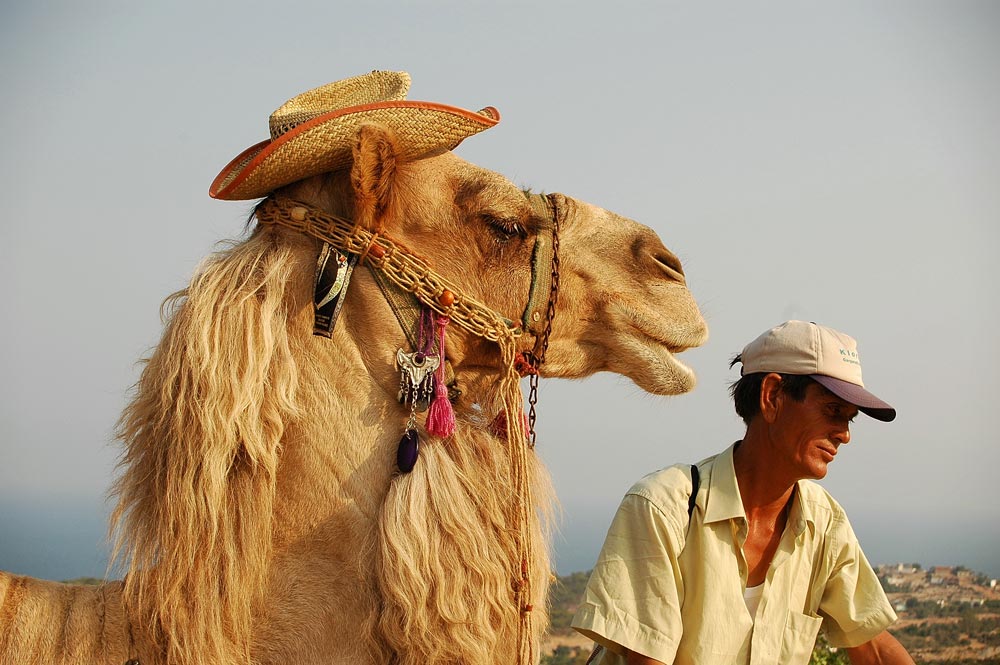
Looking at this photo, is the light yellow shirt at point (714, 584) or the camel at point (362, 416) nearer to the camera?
the camel at point (362, 416)

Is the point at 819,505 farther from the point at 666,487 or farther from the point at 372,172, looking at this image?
the point at 372,172

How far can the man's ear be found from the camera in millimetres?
Result: 3141

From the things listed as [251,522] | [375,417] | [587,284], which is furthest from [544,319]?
[251,522]

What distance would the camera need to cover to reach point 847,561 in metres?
3.21

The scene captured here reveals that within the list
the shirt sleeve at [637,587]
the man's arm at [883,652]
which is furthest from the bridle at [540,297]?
the man's arm at [883,652]

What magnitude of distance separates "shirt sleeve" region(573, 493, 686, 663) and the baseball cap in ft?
1.97

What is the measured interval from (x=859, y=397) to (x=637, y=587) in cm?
85

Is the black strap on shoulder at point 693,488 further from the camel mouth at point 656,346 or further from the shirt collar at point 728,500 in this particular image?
the camel mouth at point 656,346

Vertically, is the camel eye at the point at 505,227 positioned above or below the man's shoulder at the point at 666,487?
above

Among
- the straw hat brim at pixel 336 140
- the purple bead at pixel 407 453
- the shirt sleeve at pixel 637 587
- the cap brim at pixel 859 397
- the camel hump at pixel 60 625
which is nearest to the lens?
the camel hump at pixel 60 625

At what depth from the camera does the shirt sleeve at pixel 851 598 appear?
124 inches

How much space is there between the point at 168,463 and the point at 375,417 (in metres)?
0.50

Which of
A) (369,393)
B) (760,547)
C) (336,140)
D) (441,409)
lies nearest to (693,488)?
(760,547)

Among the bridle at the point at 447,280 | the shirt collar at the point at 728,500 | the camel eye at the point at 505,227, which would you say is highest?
the camel eye at the point at 505,227
